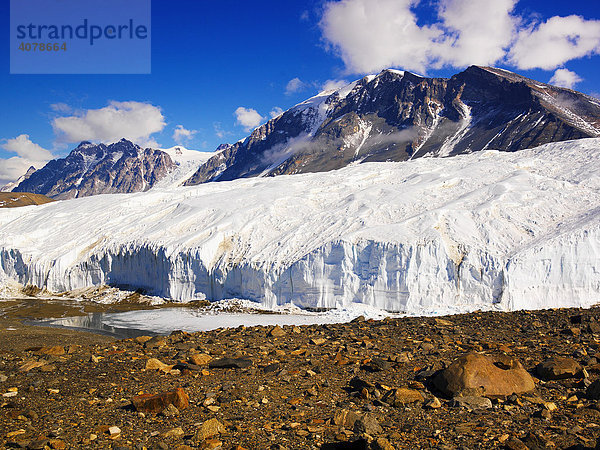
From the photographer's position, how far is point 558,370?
292 inches

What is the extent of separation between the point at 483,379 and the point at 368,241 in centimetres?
1578

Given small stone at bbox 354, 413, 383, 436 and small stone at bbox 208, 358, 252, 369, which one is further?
small stone at bbox 208, 358, 252, 369

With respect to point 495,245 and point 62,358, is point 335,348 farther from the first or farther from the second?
point 495,245

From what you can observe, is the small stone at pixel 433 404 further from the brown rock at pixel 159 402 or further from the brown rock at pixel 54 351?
the brown rock at pixel 54 351

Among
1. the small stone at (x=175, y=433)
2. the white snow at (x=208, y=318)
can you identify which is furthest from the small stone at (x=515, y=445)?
the white snow at (x=208, y=318)

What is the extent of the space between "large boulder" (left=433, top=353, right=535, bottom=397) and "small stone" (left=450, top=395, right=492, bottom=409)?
211 mm

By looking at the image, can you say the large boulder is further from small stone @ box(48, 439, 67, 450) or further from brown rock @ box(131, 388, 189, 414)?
small stone @ box(48, 439, 67, 450)

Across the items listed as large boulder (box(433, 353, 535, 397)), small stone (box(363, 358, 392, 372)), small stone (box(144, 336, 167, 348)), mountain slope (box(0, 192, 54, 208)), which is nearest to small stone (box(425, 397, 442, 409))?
large boulder (box(433, 353, 535, 397))

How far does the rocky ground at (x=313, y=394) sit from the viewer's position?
18.6ft

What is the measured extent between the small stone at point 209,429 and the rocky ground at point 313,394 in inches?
0.6

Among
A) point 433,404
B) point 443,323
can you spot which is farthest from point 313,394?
point 443,323

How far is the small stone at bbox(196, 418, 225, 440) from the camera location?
18.8 ft

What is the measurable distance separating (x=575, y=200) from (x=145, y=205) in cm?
3671

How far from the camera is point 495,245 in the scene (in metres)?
21.5
